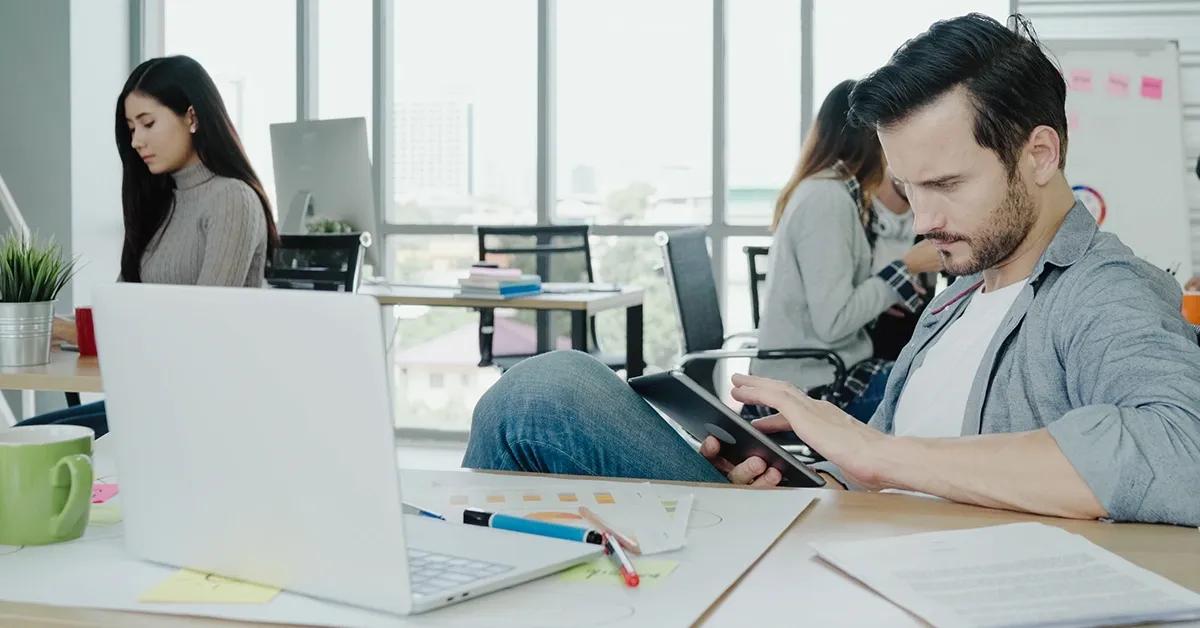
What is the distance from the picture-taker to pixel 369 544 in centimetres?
77

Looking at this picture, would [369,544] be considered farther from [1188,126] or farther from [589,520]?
[1188,126]

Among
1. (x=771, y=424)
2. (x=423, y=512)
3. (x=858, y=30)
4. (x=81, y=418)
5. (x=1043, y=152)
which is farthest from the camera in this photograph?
(x=858, y=30)

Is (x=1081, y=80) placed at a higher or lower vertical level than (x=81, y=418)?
higher

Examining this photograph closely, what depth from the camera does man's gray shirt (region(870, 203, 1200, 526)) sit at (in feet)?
3.42

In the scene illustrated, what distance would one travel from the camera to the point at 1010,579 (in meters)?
0.86

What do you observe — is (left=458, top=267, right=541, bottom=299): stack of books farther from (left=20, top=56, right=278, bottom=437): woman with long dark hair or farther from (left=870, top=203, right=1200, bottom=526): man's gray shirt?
(left=870, top=203, right=1200, bottom=526): man's gray shirt

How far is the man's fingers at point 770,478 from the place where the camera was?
1349mm

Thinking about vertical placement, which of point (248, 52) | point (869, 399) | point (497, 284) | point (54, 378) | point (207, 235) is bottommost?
point (869, 399)

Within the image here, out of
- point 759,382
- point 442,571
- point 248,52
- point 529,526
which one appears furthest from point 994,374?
point 248,52

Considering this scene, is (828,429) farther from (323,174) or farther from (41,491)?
(323,174)

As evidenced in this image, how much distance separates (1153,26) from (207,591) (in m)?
4.91

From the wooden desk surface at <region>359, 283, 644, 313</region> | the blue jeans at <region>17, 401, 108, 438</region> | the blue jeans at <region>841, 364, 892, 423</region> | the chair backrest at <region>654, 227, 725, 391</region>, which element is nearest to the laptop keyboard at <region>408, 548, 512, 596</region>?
the blue jeans at <region>17, 401, 108, 438</region>

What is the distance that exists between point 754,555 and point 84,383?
60.4 inches

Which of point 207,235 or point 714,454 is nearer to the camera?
point 714,454
